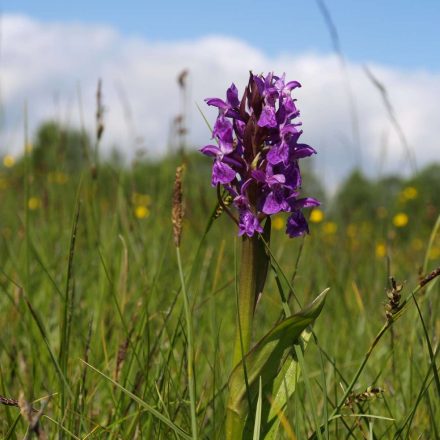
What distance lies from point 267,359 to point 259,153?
0.38m

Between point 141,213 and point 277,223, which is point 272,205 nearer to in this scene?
point 141,213

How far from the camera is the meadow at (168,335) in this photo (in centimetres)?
140

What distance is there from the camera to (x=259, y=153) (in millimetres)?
1305

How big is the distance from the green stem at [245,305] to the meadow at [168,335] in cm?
3

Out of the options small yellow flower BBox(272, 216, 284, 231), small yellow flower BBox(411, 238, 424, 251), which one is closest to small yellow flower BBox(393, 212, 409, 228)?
small yellow flower BBox(272, 216, 284, 231)

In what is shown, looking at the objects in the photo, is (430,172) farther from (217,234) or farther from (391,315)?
(391,315)

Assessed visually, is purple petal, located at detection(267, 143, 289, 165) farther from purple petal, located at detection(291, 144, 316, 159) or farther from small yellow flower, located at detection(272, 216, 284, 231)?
small yellow flower, located at detection(272, 216, 284, 231)

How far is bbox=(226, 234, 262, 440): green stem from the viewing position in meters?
1.30

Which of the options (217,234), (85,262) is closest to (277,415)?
(85,262)

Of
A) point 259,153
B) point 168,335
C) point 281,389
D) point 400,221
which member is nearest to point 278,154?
point 259,153

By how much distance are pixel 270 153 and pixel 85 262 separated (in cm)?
202

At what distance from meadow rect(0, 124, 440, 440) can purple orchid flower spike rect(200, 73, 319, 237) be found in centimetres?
7

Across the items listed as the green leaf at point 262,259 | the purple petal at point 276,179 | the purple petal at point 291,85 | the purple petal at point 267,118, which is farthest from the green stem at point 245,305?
the purple petal at point 291,85

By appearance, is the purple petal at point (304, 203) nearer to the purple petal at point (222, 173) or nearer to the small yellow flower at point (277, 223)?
the purple petal at point (222, 173)
